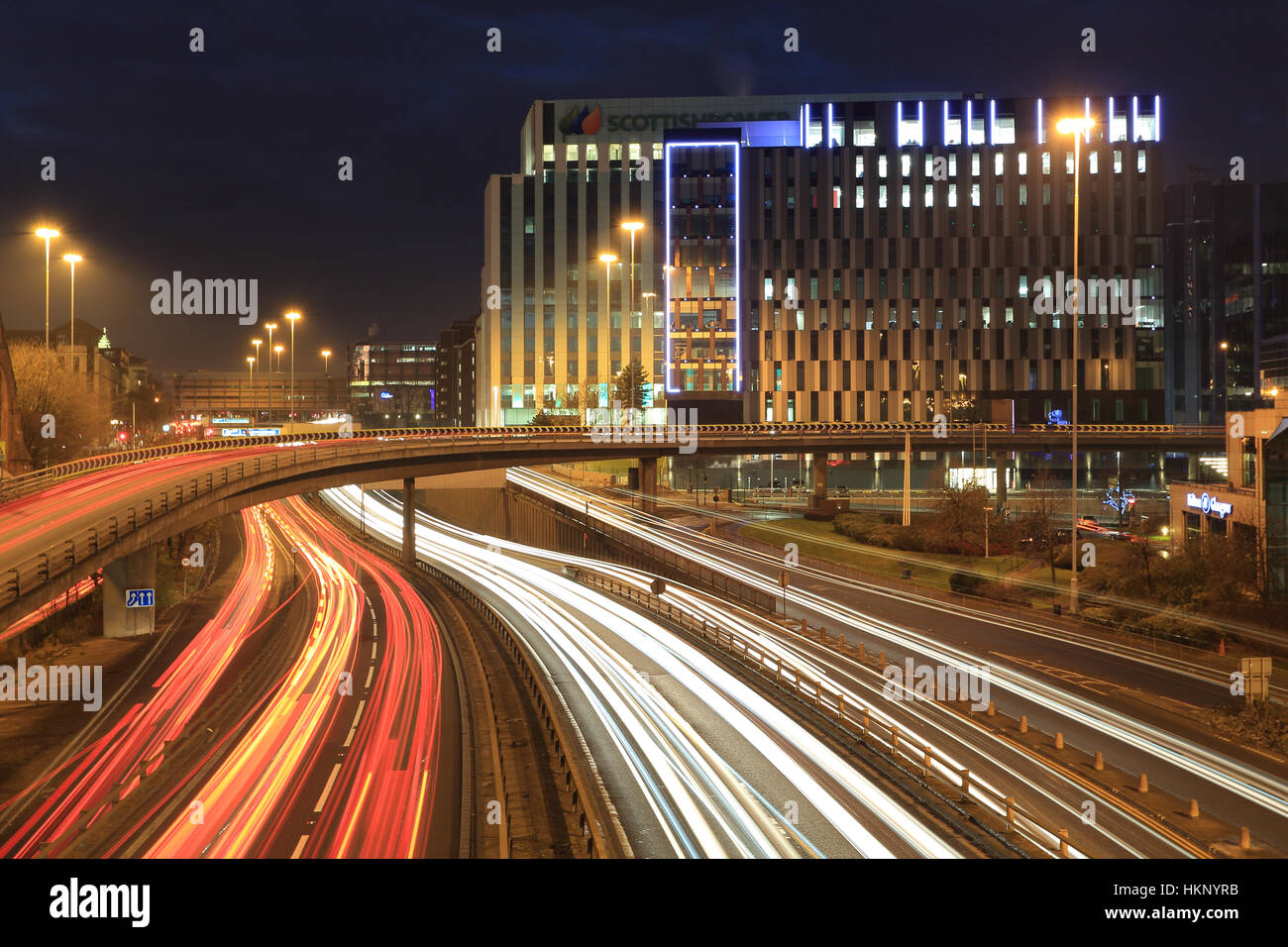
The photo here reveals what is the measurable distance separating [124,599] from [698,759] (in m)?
26.6

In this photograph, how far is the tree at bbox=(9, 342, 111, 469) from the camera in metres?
61.2

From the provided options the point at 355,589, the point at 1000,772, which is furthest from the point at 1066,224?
the point at 1000,772

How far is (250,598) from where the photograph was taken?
4769 cm

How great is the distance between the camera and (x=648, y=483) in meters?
74.1

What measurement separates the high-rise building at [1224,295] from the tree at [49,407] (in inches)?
4618

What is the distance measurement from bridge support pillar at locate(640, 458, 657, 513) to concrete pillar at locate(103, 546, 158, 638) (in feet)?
125

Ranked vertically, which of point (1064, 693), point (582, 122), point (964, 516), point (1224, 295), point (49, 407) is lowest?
point (1064, 693)

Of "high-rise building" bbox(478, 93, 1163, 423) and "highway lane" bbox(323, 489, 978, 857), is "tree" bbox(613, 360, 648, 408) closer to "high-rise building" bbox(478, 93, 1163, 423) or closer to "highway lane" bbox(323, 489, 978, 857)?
"high-rise building" bbox(478, 93, 1163, 423)

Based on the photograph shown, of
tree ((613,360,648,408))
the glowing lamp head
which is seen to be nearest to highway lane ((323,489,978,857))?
the glowing lamp head

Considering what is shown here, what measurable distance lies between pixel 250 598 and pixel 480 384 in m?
97.3

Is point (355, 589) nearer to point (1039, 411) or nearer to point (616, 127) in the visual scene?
point (1039, 411)

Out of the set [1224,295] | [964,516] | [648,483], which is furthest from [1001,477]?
[1224,295]

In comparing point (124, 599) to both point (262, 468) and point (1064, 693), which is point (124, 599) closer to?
point (262, 468)

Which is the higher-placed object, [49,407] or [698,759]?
[49,407]
